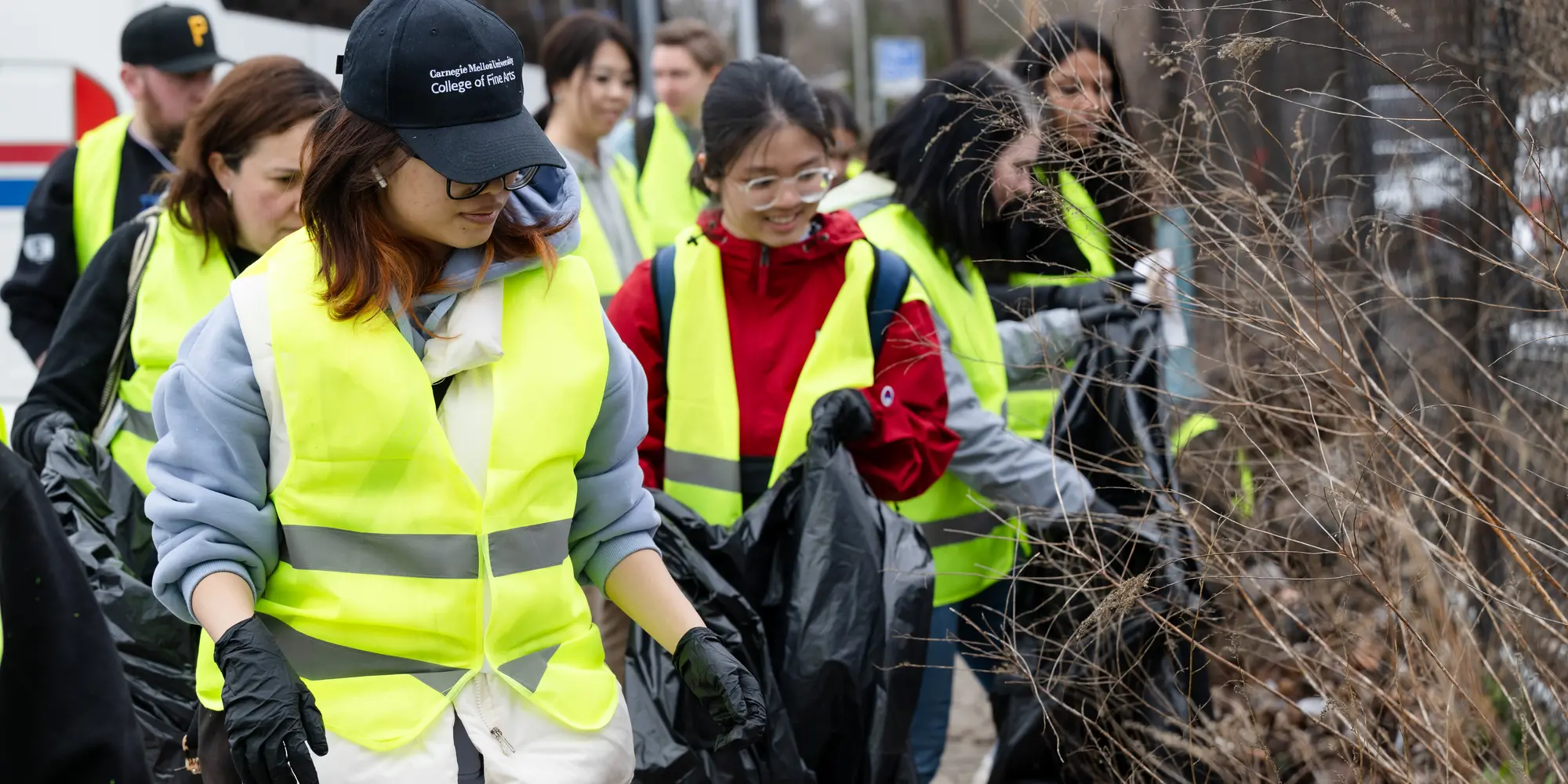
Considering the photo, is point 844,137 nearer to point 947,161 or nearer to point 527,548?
point 947,161

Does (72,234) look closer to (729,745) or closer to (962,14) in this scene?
(729,745)

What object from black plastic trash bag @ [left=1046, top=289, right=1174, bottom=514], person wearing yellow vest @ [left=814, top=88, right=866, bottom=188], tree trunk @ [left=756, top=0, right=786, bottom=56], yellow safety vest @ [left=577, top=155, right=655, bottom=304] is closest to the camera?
black plastic trash bag @ [left=1046, top=289, right=1174, bottom=514]

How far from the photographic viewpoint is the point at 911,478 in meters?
3.08

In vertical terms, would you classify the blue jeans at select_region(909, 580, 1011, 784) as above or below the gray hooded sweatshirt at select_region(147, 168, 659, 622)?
below

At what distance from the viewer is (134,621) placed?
2812mm

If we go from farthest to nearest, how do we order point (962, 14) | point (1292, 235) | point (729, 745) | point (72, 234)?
point (962, 14) → point (72, 234) → point (1292, 235) → point (729, 745)

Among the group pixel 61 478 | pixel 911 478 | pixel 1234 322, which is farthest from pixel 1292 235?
pixel 61 478

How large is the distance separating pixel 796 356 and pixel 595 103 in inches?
74.4

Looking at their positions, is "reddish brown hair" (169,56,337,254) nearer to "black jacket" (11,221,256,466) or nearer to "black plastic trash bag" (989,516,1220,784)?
"black jacket" (11,221,256,466)

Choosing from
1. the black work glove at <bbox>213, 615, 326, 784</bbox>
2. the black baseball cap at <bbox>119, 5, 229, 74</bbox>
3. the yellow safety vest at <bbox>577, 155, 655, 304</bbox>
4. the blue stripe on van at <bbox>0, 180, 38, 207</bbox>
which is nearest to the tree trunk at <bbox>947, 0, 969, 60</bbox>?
the yellow safety vest at <bbox>577, 155, 655, 304</bbox>

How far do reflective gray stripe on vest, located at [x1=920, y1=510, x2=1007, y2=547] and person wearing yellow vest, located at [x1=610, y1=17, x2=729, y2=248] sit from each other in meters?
2.13

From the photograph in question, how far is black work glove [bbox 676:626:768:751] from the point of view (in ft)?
7.10

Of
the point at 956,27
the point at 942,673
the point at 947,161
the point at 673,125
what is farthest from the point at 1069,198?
the point at 956,27

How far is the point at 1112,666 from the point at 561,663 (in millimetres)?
1532
